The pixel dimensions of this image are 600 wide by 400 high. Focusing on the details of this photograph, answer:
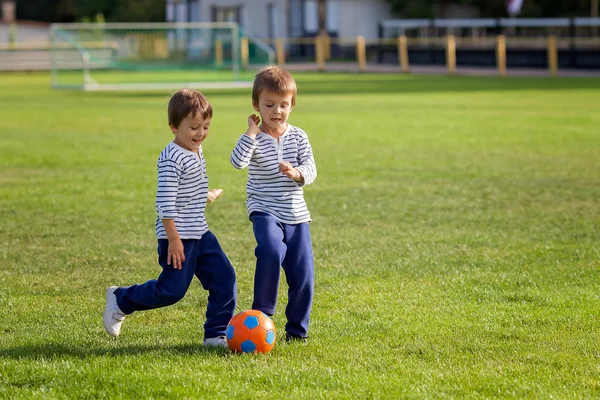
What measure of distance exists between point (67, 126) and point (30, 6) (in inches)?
2613

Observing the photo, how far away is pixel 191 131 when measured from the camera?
17.6 ft

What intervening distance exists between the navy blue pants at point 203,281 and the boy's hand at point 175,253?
59mm

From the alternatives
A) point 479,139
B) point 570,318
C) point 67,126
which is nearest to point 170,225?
point 570,318

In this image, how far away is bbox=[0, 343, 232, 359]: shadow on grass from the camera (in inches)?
210

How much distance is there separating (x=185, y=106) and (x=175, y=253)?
29.5 inches

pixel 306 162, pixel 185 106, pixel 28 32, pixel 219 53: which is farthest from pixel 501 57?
pixel 185 106

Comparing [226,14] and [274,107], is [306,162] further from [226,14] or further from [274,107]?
[226,14]

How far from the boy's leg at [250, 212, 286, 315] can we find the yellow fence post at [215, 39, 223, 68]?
31.6m

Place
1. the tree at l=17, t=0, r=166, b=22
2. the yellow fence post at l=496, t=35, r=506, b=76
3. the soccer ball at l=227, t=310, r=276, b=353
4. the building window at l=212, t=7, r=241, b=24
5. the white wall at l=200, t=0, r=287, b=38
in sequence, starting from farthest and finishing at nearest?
1. the tree at l=17, t=0, r=166, b=22
2. the building window at l=212, t=7, r=241, b=24
3. the white wall at l=200, t=0, r=287, b=38
4. the yellow fence post at l=496, t=35, r=506, b=76
5. the soccer ball at l=227, t=310, r=276, b=353

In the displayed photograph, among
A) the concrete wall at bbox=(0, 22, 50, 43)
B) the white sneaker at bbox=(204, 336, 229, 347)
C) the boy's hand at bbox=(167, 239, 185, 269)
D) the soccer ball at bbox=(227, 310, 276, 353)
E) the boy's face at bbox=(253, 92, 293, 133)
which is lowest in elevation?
the white sneaker at bbox=(204, 336, 229, 347)

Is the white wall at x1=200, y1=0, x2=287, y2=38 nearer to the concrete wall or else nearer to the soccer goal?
the concrete wall

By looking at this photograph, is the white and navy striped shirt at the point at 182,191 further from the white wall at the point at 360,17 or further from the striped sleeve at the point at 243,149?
the white wall at the point at 360,17

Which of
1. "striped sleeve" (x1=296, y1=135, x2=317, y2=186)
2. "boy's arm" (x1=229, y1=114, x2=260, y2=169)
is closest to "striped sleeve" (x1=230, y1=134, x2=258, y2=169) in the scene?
"boy's arm" (x1=229, y1=114, x2=260, y2=169)

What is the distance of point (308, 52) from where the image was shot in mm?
58969
